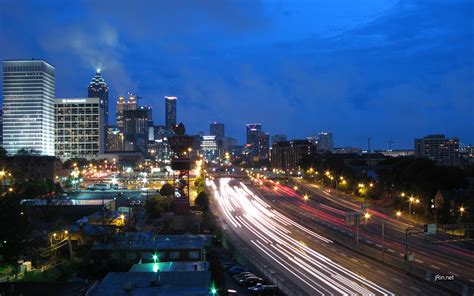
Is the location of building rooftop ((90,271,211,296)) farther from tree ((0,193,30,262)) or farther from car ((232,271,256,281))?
tree ((0,193,30,262))

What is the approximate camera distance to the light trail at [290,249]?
30438 millimetres

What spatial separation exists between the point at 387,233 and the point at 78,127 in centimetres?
14993

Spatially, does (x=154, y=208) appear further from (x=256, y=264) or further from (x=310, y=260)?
(x=310, y=260)

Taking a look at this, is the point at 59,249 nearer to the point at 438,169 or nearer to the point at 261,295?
the point at 261,295

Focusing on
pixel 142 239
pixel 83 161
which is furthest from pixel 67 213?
pixel 83 161

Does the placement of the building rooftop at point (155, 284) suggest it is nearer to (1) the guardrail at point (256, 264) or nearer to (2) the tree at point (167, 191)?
(1) the guardrail at point (256, 264)

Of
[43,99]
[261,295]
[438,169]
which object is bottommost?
[261,295]

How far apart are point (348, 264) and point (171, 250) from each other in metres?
12.0

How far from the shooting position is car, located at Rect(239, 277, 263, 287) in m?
31.2

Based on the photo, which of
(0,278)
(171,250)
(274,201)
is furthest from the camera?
(274,201)

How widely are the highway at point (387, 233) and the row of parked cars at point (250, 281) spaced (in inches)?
436

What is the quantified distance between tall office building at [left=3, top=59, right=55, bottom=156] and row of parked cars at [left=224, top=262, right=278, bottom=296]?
137 m

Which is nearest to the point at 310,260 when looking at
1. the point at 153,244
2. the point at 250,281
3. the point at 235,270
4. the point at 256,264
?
the point at 256,264

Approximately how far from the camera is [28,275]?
101 feet
